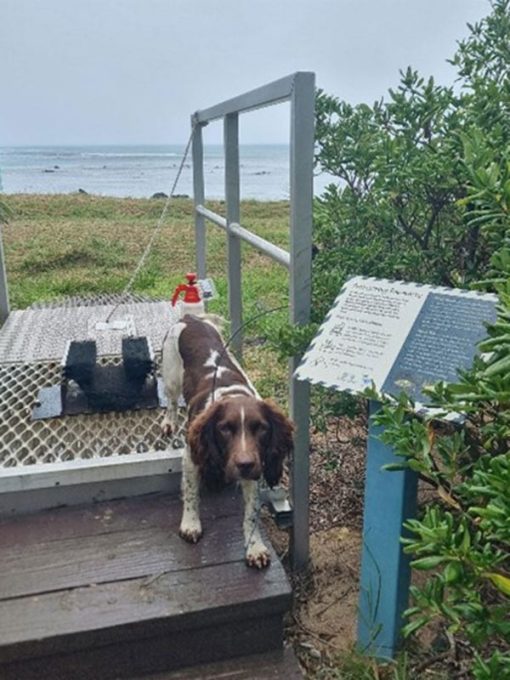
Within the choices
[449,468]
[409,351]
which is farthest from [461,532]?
[409,351]

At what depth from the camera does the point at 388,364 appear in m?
1.84

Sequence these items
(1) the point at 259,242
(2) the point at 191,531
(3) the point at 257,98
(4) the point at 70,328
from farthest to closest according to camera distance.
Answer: (4) the point at 70,328 < (1) the point at 259,242 < (3) the point at 257,98 < (2) the point at 191,531

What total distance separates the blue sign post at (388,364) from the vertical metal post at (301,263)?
9.7 inches

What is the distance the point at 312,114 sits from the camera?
2168 mm

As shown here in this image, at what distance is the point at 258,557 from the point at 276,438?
379 millimetres

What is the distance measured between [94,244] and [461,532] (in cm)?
920

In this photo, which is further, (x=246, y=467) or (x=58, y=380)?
(x=58, y=380)

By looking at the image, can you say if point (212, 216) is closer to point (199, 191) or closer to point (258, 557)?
point (199, 191)

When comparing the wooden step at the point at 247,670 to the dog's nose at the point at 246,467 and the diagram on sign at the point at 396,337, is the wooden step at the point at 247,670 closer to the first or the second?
the dog's nose at the point at 246,467

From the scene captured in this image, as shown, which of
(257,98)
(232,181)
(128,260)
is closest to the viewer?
(257,98)

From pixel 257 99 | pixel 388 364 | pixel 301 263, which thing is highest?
pixel 257 99

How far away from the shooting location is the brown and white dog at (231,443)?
2074 mm

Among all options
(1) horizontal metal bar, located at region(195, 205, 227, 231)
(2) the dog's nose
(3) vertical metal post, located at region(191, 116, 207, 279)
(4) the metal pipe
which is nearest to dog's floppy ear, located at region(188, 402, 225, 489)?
(2) the dog's nose

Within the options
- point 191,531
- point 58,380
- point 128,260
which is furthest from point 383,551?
point 128,260
